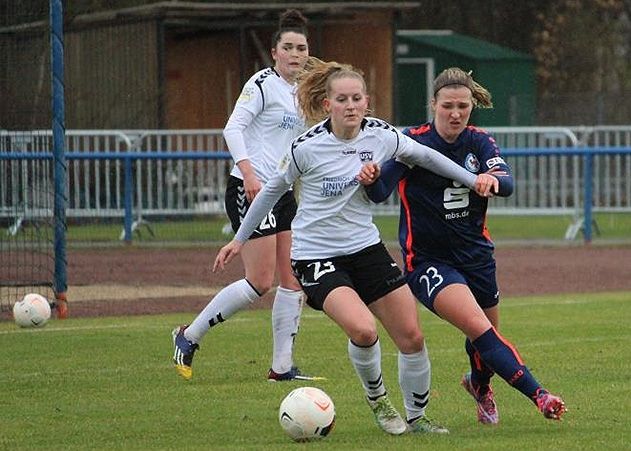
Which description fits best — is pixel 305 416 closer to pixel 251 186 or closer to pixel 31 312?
pixel 251 186

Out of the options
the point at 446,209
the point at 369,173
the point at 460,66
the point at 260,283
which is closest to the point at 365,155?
the point at 369,173

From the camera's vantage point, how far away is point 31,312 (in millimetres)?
12500

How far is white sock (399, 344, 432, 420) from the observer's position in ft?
25.1

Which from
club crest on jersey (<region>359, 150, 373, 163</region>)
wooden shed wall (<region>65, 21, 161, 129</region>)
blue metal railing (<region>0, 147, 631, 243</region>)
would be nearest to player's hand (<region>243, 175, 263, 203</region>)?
club crest on jersey (<region>359, 150, 373, 163</region>)

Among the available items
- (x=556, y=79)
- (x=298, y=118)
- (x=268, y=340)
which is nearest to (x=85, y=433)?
(x=298, y=118)

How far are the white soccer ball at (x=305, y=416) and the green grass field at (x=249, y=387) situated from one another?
7 centimetres

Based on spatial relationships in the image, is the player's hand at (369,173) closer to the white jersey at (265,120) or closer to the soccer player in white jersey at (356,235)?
the soccer player in white jersey at (356,235)

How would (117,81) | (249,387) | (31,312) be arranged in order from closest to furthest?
(249,387)
(31,312)
(117,81)

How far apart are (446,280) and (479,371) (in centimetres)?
67

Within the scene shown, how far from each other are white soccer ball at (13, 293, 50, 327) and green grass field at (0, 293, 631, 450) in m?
0.14

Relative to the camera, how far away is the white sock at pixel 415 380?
302 inches

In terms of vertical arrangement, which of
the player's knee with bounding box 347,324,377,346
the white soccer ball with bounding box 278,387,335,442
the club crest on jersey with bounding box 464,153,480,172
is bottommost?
the white soccer ball with bounding box 278,387,335,442

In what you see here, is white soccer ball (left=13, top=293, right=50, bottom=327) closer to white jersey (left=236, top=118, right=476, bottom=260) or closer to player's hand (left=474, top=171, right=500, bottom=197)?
white jersey (left=236, top=118, right=476, bottom=260)

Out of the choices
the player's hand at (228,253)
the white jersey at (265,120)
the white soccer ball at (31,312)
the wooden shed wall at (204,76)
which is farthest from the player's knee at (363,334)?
the wooden shed wall at (204,76)
